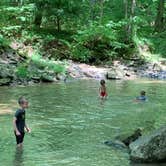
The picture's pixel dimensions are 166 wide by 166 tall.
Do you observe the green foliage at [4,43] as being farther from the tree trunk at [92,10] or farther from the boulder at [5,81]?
the tree trunk at [92,10]

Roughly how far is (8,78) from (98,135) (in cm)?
1167

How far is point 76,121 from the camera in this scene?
49.1 feet

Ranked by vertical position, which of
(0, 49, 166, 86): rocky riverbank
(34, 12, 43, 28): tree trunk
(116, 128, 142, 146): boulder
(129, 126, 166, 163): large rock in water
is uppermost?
(129, 126, 166, 163): large rock in water

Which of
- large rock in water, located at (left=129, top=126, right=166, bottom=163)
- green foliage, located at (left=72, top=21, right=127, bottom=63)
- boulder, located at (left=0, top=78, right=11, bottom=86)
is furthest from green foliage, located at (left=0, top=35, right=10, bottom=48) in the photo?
large rock in water, located at (left=129, top=126, right=166, bottom=163)

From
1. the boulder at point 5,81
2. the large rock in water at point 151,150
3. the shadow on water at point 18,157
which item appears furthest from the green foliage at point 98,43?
the large rock in water at point 151,150

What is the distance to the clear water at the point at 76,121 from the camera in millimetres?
10859

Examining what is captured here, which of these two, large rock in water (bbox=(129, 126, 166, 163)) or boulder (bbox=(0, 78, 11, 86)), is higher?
large rock in water (bbox=(129, 126, 166, 163))

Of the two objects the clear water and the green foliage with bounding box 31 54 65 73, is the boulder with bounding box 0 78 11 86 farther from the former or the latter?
the green foliage with bounding box 31 54 65 73

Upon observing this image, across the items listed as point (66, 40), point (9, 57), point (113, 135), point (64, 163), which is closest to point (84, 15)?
point (66, 40)

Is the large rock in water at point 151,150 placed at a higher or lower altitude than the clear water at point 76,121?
higher

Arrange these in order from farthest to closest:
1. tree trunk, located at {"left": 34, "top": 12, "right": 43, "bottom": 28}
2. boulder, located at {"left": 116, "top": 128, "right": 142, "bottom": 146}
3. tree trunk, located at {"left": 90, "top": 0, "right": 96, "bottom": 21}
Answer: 1. tree trunk, located at {"left": 90, "top": 0, "right": 96, "bottom": 21}
2. tree trunk, located at {"left": 34, "top": 12, "right": 43, "bottom": 28}
3. boulder, located at {"left": 116, "top": 128, "right": 142, "bottom": 146}

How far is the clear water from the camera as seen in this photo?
428 inches

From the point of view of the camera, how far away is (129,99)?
20.0 metres

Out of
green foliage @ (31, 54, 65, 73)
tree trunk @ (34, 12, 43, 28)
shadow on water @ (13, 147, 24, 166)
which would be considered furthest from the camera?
tree trunk @ (34, 12, 43, 28)
